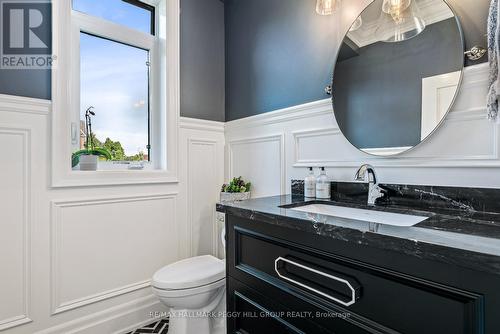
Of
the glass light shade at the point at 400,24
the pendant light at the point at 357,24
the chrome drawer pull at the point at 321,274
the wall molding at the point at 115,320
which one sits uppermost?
the pendant light at the point at 357,24

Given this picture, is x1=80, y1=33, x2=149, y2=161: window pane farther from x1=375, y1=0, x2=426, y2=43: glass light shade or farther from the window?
x1=375, y1=0, x2=426, y2=43: glass light shade

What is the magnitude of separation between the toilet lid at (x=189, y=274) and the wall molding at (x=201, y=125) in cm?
96

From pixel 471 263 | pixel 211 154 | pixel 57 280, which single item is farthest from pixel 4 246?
pixel 471 263

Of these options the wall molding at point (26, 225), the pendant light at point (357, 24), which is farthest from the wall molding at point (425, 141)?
the wall molding at point (26, 225)

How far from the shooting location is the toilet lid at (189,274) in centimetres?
140

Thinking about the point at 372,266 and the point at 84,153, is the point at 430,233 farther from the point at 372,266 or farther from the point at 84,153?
the point at 84,153

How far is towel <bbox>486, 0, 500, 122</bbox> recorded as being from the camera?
89 centimetres

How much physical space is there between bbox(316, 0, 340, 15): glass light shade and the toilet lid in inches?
59.9

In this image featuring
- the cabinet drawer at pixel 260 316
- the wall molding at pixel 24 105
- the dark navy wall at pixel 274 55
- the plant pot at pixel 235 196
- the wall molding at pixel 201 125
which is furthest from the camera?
the wall molding at pixel 201 125

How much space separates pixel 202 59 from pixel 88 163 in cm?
114

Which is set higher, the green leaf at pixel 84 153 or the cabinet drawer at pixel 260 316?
the green leaf at pixel 84 153

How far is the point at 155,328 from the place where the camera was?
1.75 m

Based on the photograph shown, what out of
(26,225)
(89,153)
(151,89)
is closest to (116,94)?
(151,89)

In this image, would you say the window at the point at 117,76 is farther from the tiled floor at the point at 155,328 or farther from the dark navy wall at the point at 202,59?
the tiled floor at the point at 155,328
